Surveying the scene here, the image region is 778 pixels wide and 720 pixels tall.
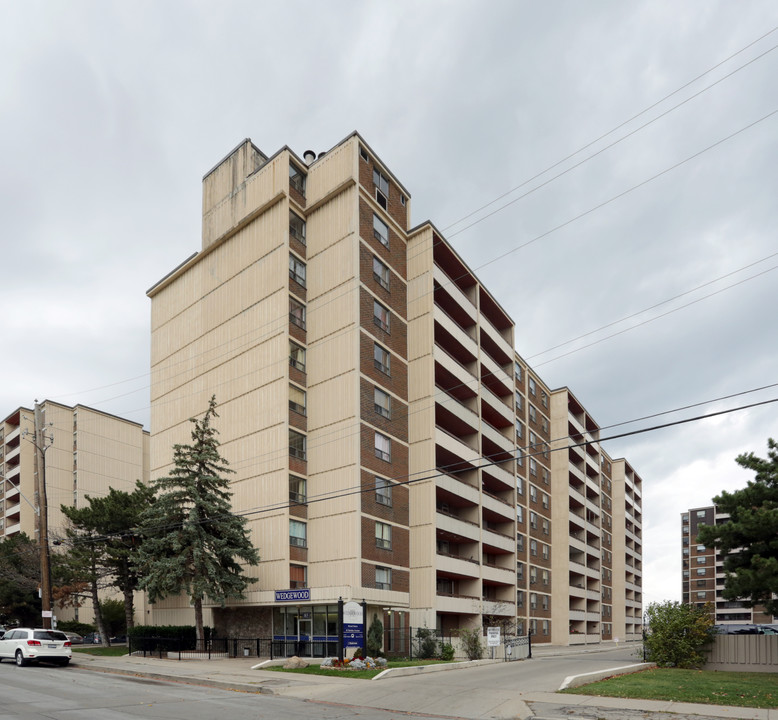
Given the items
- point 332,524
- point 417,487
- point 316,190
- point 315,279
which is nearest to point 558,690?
point 332,524

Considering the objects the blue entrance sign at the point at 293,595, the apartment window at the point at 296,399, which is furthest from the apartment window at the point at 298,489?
the blue entrance sign at the point at 293,595

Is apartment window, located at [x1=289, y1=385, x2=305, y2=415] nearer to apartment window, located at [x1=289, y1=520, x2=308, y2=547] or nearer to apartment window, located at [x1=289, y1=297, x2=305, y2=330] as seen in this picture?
apartment window, located at [x1=289, y1=297, x2=305, y2=330]

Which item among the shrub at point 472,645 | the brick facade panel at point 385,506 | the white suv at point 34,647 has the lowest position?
the shrub at point 472,645

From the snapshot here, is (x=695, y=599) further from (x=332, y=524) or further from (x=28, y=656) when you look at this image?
(x=28, y=656)

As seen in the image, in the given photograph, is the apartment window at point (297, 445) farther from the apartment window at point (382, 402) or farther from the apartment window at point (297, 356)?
the apartment window at point (382, 402)

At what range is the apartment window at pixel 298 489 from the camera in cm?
4184

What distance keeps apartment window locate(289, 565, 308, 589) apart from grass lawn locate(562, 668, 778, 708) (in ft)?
64.3

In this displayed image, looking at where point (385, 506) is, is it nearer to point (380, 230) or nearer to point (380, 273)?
point (380, 273)

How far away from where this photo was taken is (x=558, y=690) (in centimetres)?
2186

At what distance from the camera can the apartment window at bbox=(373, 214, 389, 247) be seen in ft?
153

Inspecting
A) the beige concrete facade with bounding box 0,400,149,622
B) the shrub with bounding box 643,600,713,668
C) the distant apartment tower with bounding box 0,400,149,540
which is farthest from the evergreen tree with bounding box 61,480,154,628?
the distant apartment tower with bounding box 0,400,149,540

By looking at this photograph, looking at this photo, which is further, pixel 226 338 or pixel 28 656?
pixel 226 338

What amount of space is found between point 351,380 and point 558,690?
22.9 meters

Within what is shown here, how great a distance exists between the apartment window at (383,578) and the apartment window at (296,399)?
9.78m
